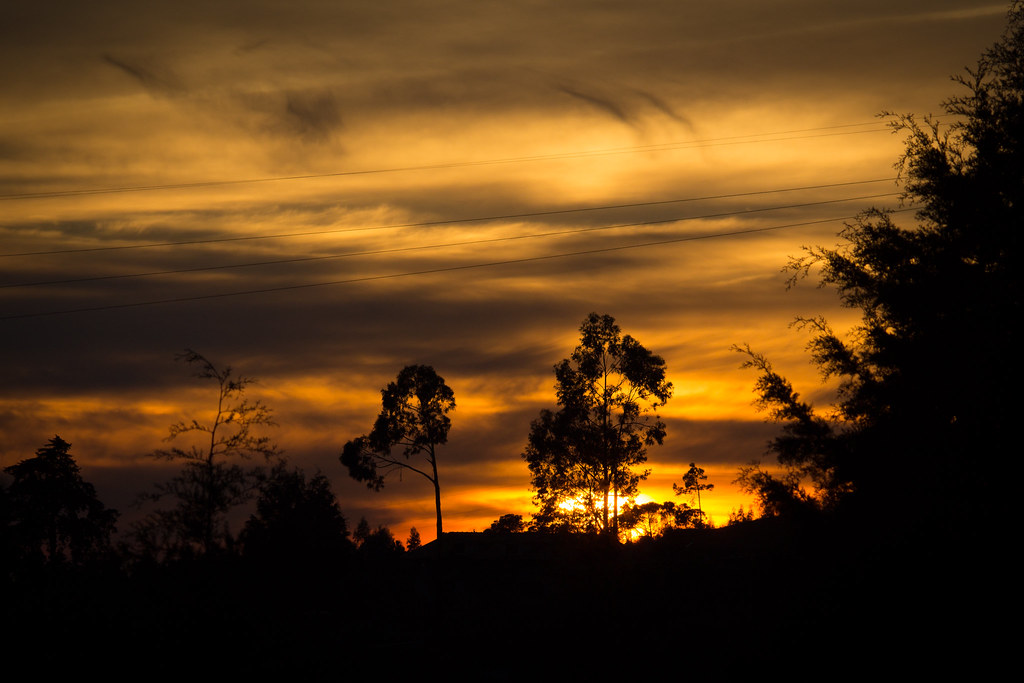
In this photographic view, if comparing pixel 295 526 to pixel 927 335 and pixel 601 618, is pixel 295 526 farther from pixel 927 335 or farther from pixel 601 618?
pixel 927 335

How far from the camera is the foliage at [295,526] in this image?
91.6ft

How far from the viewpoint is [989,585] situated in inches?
1069

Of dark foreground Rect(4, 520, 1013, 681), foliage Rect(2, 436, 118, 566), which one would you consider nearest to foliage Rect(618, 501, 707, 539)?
dark foreground Rect(4, 520, 1013, 681)

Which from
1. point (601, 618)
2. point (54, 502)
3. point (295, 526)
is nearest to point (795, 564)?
point (601, 618)

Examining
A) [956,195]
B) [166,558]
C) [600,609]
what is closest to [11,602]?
[166,558]

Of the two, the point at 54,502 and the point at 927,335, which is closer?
the point at 927,335

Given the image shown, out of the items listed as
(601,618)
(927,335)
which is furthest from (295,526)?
(927,335)

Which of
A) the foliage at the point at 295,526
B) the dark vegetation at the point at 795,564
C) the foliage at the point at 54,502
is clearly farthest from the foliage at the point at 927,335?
the foliage at the point at 54,502

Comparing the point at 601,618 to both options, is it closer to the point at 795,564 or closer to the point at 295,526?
the point at 795,564

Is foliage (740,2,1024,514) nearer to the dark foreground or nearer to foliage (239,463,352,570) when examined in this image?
the dark foreground

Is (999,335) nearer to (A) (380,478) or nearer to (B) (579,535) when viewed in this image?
(B) (579,535)

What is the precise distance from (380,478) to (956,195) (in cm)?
3645

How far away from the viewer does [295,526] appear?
50.2 metres

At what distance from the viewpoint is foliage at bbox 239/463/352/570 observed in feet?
91.6
